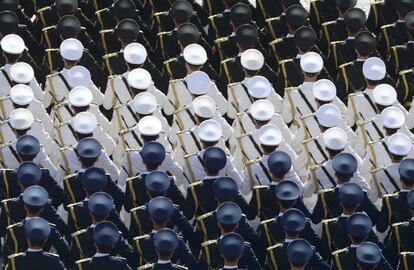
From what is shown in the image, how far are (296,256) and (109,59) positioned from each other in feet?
13.7

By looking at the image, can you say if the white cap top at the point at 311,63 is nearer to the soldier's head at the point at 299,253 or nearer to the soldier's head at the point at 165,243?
the soldier's head at the point at 299,253

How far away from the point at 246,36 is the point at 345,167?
105 inches

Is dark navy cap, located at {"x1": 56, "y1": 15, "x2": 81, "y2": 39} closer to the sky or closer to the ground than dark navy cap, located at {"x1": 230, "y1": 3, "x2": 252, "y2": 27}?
closer to the sky

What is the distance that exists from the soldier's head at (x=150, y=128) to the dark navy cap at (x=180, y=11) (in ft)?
7.06

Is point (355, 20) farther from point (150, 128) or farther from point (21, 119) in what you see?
point (21, 119)

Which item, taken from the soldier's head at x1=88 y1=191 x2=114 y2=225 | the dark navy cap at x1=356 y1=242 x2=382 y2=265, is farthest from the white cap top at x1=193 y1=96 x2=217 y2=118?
the dark navy cap at x1=356 y1=242 x2=382 y2=265

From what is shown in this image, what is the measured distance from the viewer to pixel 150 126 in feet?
66.7

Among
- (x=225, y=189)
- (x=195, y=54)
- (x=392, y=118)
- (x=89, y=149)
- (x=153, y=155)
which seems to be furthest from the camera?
(x=195, y=54)

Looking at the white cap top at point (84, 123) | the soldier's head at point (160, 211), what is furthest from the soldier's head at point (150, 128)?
the soldier's head at point (160, 211)

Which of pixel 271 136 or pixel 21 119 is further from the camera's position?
pixel 21 119

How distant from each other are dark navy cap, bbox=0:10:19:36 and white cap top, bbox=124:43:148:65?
1.40 m

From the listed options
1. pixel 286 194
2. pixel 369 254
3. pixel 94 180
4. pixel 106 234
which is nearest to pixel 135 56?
pixel 94 180

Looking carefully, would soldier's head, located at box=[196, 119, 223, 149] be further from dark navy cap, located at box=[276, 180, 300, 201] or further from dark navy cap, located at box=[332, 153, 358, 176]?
dark navy cap, located at box=[332, 153, 358, 176]

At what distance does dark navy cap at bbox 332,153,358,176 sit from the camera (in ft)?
65.1
